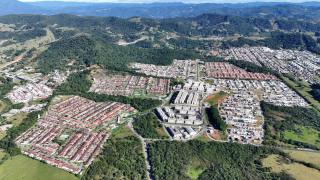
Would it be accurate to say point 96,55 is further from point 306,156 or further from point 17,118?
point 306,156

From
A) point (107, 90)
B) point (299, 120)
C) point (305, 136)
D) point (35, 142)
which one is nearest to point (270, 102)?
point (299, 120)

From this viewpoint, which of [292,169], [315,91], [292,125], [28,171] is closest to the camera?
[28,171]

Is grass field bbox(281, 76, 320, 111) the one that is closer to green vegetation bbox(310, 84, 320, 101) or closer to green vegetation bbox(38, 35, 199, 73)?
green vegetation bbox(310, 84, 320, 101)

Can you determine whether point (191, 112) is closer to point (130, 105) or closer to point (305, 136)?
point (130, 105)

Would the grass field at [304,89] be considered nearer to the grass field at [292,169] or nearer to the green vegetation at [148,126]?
the grass field at [292,169]

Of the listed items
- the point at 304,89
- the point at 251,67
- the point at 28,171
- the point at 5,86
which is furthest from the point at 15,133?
the point at 251,67
